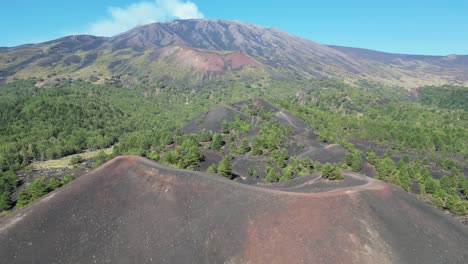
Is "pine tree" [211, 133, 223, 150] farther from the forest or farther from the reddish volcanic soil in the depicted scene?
the reddish volcanic soil

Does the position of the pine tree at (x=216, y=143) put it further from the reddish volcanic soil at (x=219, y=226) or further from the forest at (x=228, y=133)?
the reddish volcanic soil at (x=219, y=226)

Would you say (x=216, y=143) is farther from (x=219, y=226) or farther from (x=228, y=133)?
(x=219, y=226)

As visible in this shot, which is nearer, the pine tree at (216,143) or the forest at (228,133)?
the forest at (228,133)

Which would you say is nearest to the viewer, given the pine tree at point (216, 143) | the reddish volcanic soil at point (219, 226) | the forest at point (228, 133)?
the reddish volcanic soil at point (219, 226)

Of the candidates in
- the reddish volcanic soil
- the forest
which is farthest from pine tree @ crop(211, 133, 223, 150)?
the reddish volcanic soil

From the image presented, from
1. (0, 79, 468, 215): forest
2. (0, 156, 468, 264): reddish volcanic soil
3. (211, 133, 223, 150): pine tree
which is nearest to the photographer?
(0, 156, 468, 264): reddish volcanic soil

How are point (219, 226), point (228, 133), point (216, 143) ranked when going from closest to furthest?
point (219, 226) → point (216, 143) → point (228, 133)

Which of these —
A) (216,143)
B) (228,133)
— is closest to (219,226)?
(216,143)

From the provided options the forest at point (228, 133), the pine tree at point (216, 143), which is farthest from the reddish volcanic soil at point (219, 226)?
the pine tree at point (216, 143)
